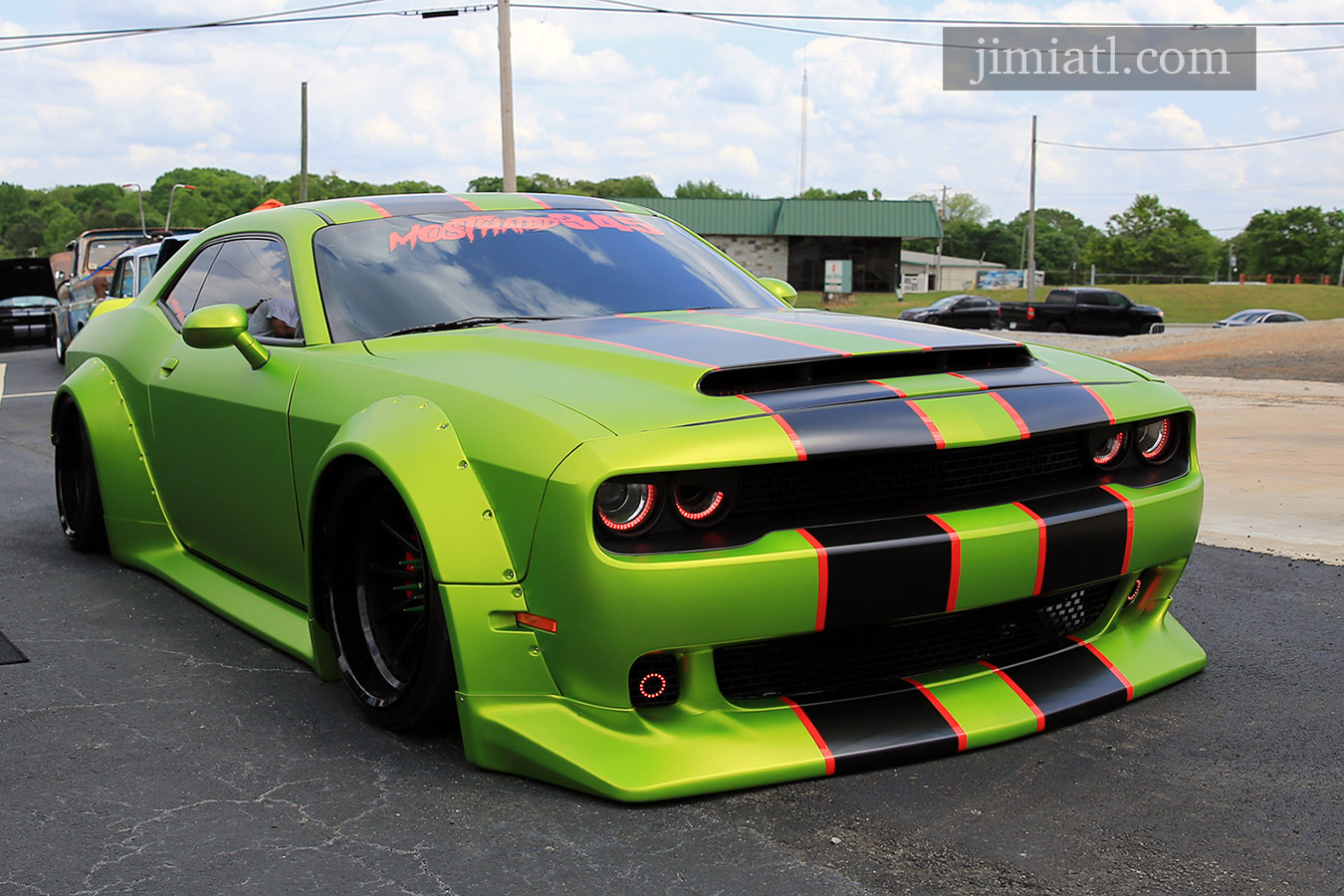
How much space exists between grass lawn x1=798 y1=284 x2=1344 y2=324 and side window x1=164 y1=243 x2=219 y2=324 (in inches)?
1810

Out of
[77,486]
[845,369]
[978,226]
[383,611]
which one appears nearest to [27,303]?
[77,486]

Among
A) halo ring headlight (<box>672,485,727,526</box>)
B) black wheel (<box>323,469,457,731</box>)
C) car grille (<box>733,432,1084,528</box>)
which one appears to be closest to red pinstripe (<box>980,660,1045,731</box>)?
car grille (<box>733,432,1084,528</box>)

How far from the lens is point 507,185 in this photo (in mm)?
23000

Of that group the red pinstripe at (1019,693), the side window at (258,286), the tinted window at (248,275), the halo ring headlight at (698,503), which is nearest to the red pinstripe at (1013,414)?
the red pinstripe at (1019,693)

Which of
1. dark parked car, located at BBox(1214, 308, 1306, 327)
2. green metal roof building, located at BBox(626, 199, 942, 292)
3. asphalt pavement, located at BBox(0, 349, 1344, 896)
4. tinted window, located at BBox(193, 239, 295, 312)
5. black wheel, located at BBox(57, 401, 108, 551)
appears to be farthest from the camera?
green metal roof building, located at BBox(626, 199, 942, 292)

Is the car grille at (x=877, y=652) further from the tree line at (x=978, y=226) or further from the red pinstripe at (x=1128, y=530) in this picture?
the tree line at (x=978, y=226)

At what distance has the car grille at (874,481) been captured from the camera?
8.43 feet

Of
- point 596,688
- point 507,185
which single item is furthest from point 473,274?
point 507,185

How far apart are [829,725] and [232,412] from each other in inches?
81.1

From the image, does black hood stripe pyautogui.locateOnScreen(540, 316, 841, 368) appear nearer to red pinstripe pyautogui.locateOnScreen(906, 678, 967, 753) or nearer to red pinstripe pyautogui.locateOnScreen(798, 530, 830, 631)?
red pinstripe pyautogui.locateOnScreen(798, 530, 830, 631)

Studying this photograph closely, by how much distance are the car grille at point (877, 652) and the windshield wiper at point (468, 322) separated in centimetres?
133

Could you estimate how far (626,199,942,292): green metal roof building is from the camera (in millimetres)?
51875

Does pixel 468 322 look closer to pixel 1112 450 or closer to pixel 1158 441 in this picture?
pixel 1112 450

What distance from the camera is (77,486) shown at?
5102 mm
